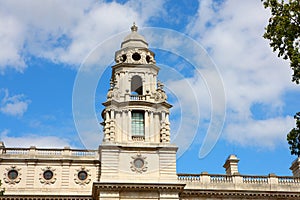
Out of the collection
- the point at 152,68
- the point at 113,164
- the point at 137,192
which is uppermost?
the point at 152,68

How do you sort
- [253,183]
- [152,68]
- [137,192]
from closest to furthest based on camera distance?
1. [137,192]
2. [253,183]
3. [152,68]

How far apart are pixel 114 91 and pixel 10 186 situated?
13.6 metres

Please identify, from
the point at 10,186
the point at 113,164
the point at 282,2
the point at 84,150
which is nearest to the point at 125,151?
the point at 113,164

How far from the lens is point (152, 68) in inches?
1870

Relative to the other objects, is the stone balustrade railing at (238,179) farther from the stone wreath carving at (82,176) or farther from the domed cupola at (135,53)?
the domed cupola at (135,53)

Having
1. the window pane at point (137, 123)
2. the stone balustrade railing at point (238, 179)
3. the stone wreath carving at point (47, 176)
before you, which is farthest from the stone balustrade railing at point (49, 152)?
the stone balustrade railing at point (238, 179)

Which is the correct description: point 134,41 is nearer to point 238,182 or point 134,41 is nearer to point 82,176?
point 82,176

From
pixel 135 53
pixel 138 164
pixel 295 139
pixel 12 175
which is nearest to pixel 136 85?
pixel 135 53

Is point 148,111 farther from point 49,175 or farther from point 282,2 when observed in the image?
point 282,2

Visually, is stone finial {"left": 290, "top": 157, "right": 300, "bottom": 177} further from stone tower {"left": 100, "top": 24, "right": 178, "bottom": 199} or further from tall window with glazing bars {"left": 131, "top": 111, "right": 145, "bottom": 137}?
tall window with glazing bars {"left": 131, "top": 111, "right": 145, "bottom": 137}

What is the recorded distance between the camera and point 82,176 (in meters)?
42.6

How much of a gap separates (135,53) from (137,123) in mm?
8028

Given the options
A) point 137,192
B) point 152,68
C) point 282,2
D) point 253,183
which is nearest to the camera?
point 282,2

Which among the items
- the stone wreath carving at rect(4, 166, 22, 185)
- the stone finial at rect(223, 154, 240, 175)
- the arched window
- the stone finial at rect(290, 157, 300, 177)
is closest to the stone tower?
the arched window
